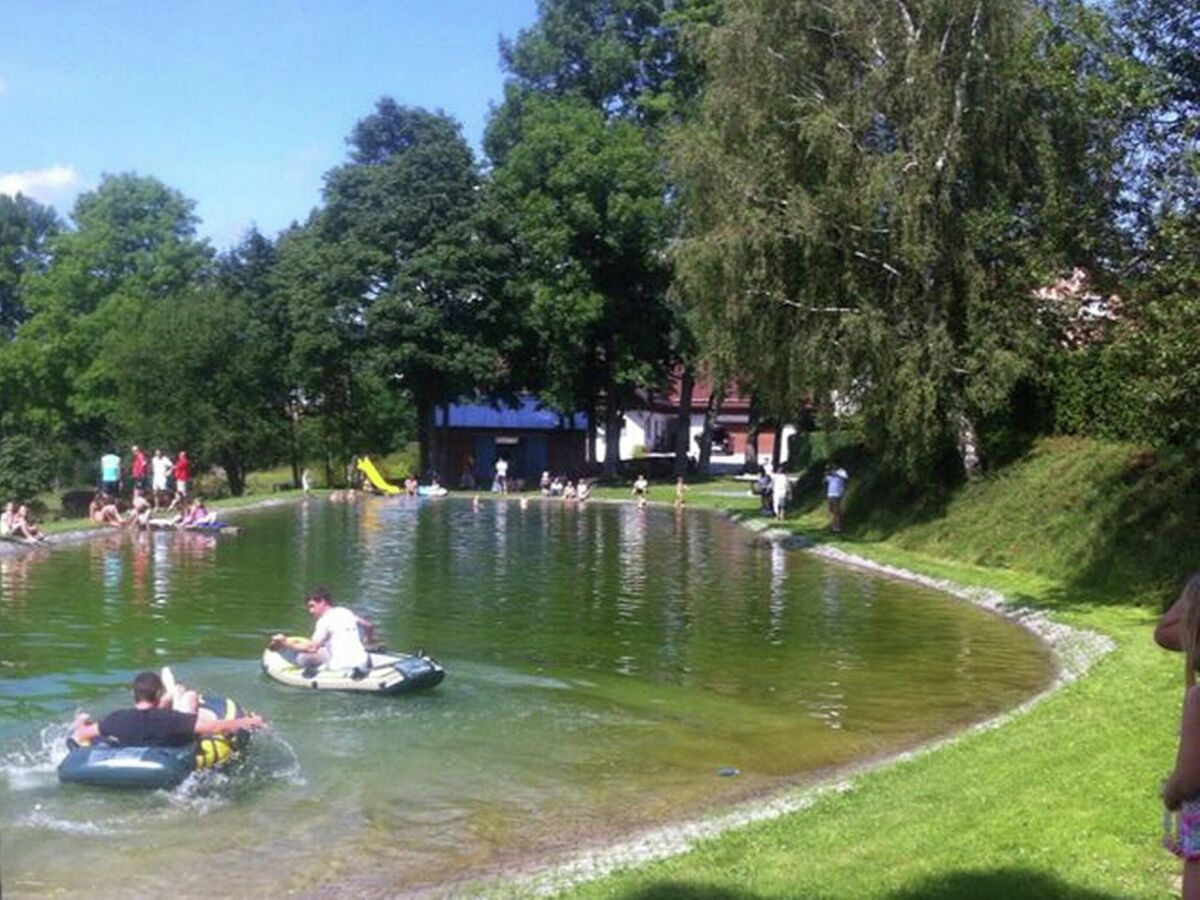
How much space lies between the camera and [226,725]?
12320 millimetres

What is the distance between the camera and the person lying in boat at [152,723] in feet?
38.8

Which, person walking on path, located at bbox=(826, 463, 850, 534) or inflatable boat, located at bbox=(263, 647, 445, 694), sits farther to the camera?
person walking on path, located at bbox=(826, 463, 850, 534)

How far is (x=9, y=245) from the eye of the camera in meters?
81.5

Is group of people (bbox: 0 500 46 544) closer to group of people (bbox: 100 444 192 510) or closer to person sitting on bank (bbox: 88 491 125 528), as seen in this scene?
person sitting on bank (bbox: 88 491 125 528)

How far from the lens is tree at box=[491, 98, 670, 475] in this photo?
200 feet

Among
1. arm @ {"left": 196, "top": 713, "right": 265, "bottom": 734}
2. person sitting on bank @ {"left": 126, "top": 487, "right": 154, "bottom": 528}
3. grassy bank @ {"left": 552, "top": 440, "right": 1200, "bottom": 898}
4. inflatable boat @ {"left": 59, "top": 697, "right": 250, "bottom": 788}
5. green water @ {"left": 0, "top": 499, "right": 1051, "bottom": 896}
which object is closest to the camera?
grassy bank @ {"left": 552, "top": 440, "right": 1200, "bottom": 898}

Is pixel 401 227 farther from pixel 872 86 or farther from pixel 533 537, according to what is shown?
pixel 872 86

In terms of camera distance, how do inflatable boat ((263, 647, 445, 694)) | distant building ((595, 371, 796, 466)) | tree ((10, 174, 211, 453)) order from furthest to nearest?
distant building ((595, 371, 796, 466)), tree ((10, 174, 211, 453)), inflatable boat ((263, 647, 445, 694))

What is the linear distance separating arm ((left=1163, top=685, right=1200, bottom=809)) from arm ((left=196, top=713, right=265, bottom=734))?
9120mm

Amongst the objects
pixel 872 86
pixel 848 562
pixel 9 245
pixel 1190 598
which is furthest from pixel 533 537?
pixel 9 245

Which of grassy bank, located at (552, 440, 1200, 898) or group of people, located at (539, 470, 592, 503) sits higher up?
group of people, located at (539, 470, 592, 503)

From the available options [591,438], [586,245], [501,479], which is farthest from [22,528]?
[591,438]

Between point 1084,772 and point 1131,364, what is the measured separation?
9396mm

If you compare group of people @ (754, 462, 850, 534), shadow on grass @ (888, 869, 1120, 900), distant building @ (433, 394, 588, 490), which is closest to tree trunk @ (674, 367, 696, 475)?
distant building @ (433, 394, 588, 490)
